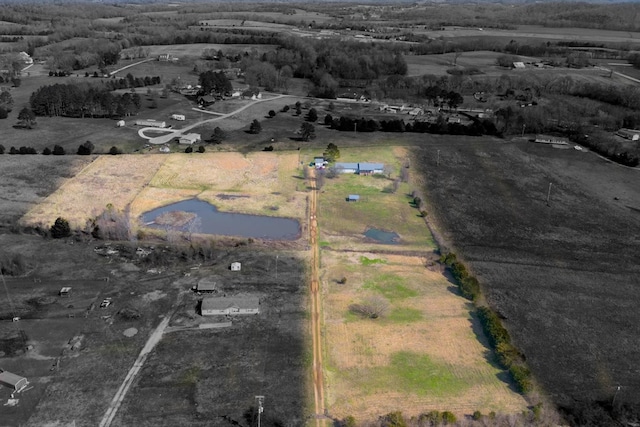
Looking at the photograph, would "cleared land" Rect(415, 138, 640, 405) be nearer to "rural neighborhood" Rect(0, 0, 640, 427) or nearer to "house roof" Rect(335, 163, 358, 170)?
"rural neighborhood" Rect(0, 0, 640, 427)

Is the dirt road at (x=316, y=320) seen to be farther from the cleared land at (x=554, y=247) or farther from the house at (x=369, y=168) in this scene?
the cleared land at (x=554, y=247)

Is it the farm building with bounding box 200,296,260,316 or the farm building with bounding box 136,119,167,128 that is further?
the farm building with bounding box 136,119,167,128

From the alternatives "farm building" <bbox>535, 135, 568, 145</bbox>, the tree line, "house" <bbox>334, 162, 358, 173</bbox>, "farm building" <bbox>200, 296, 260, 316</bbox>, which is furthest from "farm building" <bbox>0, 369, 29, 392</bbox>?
"farm building" <bbox>535, 135, 568, 145</bbox>

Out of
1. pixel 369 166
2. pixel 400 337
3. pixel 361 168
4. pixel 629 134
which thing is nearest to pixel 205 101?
pixel 361 168

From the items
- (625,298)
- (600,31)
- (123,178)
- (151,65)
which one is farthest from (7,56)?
(600,31)

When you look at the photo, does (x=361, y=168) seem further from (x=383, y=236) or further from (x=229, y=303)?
(x=229, y=303)

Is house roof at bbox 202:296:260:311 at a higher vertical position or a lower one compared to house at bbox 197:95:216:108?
lower
